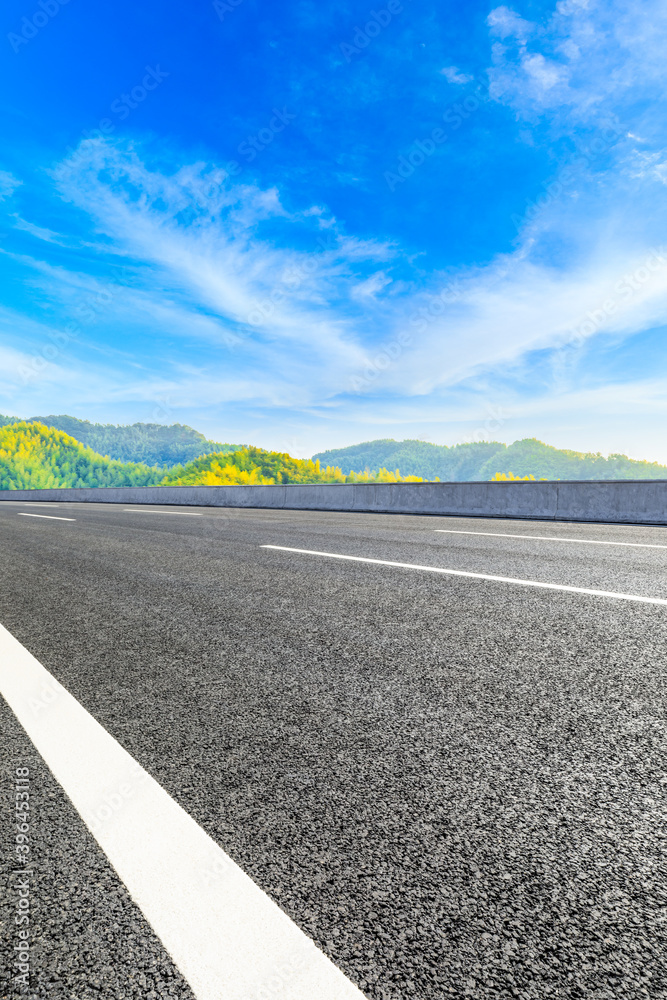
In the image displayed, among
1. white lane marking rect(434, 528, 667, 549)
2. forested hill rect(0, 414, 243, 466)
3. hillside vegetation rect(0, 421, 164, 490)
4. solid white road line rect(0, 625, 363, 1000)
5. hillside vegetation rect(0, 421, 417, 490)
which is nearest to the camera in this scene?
solid white road line rect(0, 625, 363, 1000)

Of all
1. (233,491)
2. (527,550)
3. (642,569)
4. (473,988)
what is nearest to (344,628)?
(473,988)

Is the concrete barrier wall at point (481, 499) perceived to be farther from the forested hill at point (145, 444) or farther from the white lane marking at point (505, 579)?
the forested hill at point (145, 444)

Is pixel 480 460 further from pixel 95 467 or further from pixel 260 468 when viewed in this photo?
pixel 95 467

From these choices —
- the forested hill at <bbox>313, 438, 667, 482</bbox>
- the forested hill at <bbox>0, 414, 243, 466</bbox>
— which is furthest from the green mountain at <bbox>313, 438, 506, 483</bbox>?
the forested hill at <bbox>0, 414, 243, 466</bbox>

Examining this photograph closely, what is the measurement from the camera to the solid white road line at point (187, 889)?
107 centimetres

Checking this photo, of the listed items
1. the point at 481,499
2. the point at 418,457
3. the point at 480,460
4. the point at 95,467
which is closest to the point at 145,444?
the point at 95,467

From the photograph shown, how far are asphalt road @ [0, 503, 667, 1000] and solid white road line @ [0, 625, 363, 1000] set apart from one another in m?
0.03

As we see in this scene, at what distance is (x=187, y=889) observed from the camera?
1.31m

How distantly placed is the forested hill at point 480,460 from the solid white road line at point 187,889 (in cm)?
15310

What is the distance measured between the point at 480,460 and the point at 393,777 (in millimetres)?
189821

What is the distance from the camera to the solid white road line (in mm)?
1069

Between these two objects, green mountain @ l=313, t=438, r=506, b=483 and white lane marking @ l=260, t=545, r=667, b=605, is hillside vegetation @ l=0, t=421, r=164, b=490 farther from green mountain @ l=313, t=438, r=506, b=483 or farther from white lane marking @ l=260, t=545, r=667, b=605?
white lane marking @ l=260, t=545, r=667, b=605

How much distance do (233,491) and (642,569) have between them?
730 inches

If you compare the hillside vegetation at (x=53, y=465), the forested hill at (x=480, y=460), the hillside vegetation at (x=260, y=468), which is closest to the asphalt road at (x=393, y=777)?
the hillside vegetation at (x=260, y=468)
